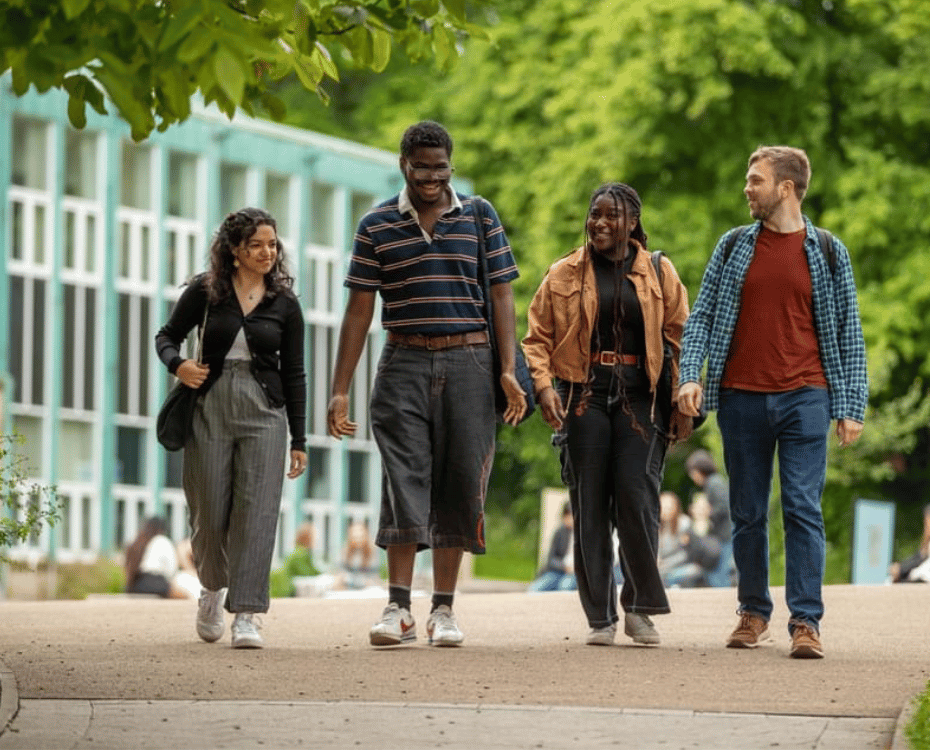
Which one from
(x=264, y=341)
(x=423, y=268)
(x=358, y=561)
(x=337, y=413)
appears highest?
(x=423, y=268)

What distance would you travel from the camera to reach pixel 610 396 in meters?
11.9

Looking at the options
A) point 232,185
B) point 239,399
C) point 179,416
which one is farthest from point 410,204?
point 232,185

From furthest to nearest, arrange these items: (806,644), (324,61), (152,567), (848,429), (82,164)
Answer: (82,164), (152,567), (848,429), (806,644), (324,61)

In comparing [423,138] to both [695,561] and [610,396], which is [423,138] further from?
[695,561]

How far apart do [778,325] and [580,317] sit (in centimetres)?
96

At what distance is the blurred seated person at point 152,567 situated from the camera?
25.6 meters

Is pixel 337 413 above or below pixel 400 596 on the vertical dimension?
above

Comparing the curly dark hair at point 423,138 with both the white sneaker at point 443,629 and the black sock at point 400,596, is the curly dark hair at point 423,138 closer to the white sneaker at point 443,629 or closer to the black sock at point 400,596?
the black sock at point 400,596

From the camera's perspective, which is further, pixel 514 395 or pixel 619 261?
pixel 619 261

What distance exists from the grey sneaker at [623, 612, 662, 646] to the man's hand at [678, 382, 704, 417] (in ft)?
3.48

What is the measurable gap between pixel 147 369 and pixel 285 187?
554 centimetres

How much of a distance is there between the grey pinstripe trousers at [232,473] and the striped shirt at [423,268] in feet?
2.54

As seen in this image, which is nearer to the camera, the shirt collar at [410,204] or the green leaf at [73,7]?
the green leaf at [73,7]

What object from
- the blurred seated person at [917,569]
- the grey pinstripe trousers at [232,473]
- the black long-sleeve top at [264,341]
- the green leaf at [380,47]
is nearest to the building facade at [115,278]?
the blurred seated person at [917,569]
